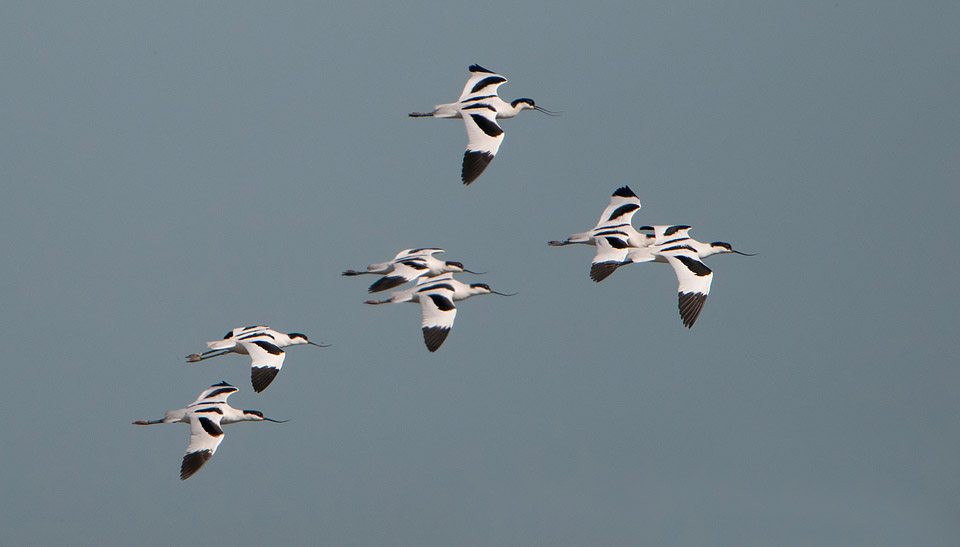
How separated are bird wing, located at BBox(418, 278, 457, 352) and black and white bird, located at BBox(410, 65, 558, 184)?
80.6 inches

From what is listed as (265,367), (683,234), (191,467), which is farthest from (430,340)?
→ (683,234)

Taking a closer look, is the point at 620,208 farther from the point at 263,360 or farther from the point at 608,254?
the point at 263,360

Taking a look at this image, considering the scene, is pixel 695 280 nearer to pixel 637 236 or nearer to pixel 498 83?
pixel 637 236

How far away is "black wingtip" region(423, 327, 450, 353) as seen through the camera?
899 inches

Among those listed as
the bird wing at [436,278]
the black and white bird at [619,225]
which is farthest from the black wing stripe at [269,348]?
the black and white bird at [619,225]

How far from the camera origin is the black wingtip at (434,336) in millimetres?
22828

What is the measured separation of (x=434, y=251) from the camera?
27.0m

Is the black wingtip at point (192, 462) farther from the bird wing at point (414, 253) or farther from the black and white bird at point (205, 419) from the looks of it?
the bird wing at point (414, 253)

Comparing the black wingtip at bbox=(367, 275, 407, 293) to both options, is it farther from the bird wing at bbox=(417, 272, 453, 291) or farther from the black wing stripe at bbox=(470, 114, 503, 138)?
the black wing stripe at bbox=(470, 114, 503, 138)

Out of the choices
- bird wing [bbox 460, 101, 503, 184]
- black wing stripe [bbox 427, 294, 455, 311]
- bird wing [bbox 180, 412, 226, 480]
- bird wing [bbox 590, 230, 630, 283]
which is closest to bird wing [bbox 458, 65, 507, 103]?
bird wing [bbox 460, 101, 503, 184]

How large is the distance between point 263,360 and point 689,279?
24.6 ft

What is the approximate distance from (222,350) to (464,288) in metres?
4.61

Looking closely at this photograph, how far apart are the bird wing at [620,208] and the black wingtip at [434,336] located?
4.89m

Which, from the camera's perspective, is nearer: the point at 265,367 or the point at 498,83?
the point at 265,367
